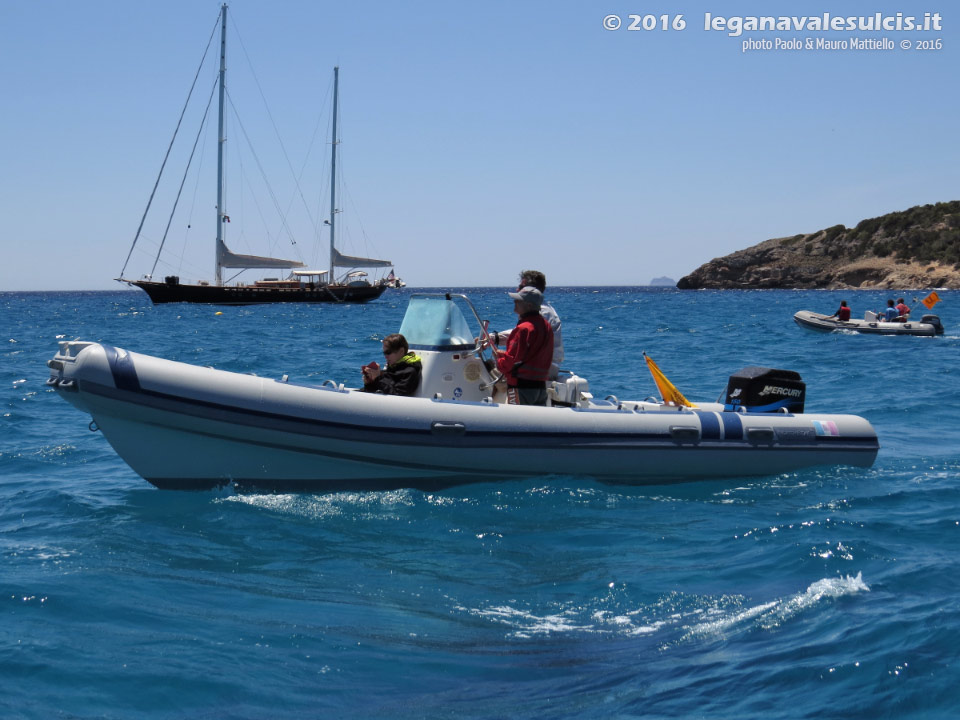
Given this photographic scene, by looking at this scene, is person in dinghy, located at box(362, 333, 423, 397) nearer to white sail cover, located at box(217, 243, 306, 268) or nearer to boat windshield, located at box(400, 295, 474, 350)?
boat windshield, located at box(400, 295, 474, 350)

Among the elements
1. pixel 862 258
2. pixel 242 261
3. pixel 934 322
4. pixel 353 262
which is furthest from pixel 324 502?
pixel 862 258

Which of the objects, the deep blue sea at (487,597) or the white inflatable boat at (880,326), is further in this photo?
the white inflatable boat at (880,326)

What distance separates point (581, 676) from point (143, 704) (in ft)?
5.94

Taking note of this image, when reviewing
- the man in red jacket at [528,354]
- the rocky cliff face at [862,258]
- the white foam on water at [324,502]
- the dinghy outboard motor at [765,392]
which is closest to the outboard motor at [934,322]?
the dinghy outboard motor at [765,392]

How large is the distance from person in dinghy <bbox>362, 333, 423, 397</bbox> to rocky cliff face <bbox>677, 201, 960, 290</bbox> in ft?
269

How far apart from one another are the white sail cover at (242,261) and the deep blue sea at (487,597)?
1913 inches

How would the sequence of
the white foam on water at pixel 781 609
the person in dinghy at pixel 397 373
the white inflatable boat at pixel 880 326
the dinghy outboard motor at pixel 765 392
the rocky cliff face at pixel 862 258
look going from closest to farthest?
the white foam on water at pixel 781 609
the person in dinghy at pixel 397 373
the dinghy outboard motor at pixel 765 392
the white inflatable boat at pixel 880 326
the rocky cliff face at pixel 862 258

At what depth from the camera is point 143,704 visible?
372 cm

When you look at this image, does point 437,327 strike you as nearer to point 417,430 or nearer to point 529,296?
point 529,296

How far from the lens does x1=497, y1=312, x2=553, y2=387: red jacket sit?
714 centimetres

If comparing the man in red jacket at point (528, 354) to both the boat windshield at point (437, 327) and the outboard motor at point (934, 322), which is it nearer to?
the boat windshield at point (437, 327)

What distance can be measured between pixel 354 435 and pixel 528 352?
1528 millimetres

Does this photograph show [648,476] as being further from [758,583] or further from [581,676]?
[581,676]

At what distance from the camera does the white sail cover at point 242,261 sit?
55625 millimetres
